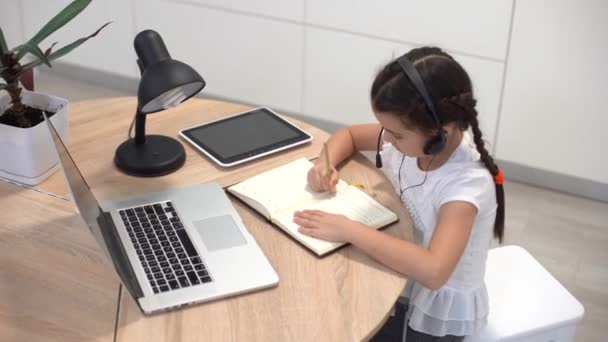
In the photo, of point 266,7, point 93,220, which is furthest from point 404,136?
point 266,7

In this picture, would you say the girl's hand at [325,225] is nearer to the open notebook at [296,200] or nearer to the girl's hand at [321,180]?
the open notebook at [296,200]

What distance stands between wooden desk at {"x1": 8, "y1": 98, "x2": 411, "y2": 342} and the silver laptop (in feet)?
0.09

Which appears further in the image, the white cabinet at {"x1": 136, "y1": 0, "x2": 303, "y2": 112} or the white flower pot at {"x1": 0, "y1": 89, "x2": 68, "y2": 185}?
the white cabinet at {"x1": 136, "y1": 0, "x2": 303, "y2": 112}

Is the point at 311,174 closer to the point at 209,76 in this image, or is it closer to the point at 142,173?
the point at 142,173

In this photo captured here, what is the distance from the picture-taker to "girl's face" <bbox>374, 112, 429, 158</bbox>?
1599 millimetres

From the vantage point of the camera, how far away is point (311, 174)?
175 cm

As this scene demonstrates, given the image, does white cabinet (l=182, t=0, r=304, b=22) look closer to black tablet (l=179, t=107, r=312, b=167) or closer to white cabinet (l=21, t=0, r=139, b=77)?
white cabinet (l=21, t=0, r=139, b=77)

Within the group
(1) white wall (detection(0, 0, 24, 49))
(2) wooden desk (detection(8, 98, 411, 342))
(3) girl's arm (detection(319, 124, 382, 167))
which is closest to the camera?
(2) wooden desk (detection(8, 98, 411, 342))

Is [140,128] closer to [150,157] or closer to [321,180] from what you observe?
[150,157]

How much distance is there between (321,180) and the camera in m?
1.73

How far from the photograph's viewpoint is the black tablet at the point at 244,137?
1.88 meters

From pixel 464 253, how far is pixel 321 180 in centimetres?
34

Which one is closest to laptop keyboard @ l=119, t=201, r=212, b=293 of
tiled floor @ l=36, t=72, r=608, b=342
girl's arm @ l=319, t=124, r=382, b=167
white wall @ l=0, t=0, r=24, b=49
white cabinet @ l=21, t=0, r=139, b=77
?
girl's arm @ l=319, t=124, r=382, b=167

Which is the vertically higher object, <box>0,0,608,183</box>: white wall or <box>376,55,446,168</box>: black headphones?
<box>376,55,446,168</box>: black headphones
